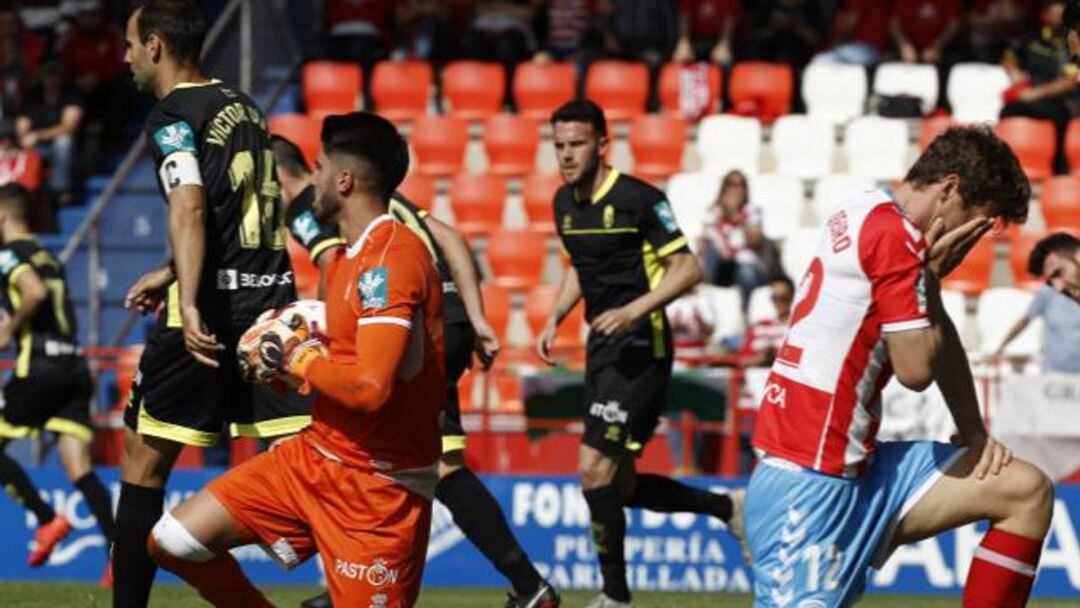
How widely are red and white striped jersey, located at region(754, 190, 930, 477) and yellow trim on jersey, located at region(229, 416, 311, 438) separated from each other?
2.14 m

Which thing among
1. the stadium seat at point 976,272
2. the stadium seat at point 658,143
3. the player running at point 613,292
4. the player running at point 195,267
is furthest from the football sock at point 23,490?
the stadium seat at point 976,272

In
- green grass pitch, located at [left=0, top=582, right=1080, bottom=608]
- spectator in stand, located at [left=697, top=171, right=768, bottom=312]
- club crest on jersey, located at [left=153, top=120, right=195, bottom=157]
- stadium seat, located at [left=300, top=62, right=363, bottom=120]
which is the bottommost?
green grass pitch, located at [left=0, top=582, right=1080, bottom=608]

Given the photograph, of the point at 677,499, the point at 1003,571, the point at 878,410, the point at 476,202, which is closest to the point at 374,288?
the point at 878,410

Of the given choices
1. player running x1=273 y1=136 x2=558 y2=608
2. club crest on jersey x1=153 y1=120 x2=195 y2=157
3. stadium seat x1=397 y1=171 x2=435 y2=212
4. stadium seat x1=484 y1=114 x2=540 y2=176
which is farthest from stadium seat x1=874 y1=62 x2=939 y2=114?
→ club crest on jersey x1=153 y1=120 x2=195 y2=157

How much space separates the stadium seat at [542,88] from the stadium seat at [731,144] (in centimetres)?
145

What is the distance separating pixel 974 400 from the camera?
7.20 metres

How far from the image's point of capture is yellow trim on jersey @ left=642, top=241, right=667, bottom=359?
11039 mm

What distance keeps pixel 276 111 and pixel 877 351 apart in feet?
45.5

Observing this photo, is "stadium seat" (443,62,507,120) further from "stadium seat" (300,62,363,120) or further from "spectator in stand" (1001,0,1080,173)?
"spectator in stand" (1001,0,1080,173)

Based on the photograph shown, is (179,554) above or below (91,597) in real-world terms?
above

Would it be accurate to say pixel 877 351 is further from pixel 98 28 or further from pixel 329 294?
pixel 98 28

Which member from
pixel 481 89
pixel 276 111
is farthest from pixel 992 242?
pixel 276 111

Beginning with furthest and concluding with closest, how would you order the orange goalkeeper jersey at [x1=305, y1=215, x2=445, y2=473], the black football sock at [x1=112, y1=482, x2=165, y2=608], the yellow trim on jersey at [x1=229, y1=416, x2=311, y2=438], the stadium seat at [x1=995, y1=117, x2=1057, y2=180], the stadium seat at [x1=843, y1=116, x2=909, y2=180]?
1. the stadium seat at [x1=843, y1=116, x2=909, y2=180]
2. the stadium seat at [x1=995, y1=117, x2=1057, y2=180]
3. the yellow trim on jersey at [x1=229, y1=416, x2=311, y2=438]
4. the black football sock at [x1=112, y1=482, x2=165, y2=608]
5. the orange goalkeeper jersey at [x1=305, y1=215, x2=445, y2=473]

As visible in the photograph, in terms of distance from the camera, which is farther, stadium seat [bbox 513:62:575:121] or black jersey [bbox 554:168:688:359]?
stadium seat [bbox 513:62:575:121]
